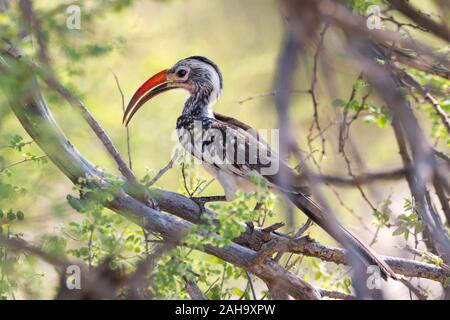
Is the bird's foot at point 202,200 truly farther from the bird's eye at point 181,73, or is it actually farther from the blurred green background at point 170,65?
the bird's eye at point 181,73

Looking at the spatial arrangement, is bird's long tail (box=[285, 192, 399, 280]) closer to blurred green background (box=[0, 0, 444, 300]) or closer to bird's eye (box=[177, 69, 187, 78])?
blurred green background (box=[0, 0, 444, 300])

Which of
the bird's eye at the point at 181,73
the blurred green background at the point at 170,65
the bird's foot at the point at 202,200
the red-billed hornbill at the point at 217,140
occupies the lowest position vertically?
the bird's foot at the point at 202,200

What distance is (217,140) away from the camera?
420 centimetres

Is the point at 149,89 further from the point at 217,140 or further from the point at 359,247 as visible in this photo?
the point at 359,247

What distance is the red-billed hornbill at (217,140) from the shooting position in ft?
12.1

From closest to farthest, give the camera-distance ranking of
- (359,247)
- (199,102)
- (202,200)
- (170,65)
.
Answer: (359,247) → (202,200) → (199,102) → (170,65)

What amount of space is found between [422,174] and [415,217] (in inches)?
86.0

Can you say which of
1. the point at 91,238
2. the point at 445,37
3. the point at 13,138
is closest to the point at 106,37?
the point at 13,138

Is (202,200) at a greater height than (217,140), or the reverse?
(217,140)

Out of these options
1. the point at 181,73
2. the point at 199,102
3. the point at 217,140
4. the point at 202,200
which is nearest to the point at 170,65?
the point at 181,73

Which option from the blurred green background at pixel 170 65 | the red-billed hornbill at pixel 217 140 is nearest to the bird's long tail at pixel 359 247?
the red-billed hornbill at pixel 217 140

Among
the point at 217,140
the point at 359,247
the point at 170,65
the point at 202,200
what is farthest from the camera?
the point at 170,65

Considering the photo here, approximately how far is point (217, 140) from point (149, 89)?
89 centimetres

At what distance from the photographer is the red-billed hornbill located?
3.68 m
